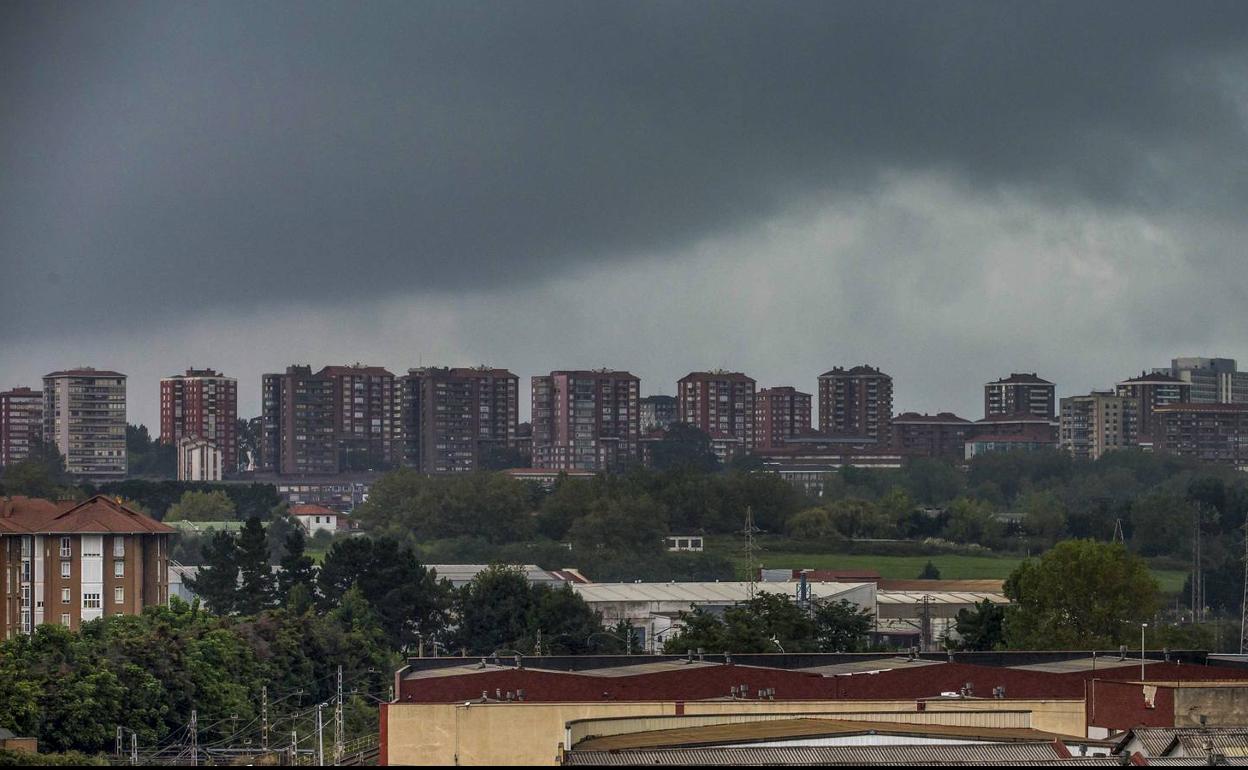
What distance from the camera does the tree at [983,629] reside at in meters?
68.9

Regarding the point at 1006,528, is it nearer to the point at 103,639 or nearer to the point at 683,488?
the point at 683,488

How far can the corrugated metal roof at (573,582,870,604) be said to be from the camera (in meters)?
89.6

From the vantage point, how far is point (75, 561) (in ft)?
277

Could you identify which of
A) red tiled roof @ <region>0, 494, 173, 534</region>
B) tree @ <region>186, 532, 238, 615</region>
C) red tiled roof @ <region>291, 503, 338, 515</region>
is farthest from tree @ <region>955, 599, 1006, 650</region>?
red tiled roof @ <region>291, 503, 338, 515</region>

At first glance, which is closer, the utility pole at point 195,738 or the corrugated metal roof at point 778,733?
the corrugated metal roof at point 778,733

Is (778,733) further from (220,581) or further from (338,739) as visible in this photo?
(220,581)

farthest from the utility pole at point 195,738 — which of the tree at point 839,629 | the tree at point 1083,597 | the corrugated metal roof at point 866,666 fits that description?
the tree at point 1083,597

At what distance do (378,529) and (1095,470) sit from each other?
66.5 meters

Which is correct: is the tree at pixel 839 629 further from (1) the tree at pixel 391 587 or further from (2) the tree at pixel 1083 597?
(1) the tree at pixel 391 587

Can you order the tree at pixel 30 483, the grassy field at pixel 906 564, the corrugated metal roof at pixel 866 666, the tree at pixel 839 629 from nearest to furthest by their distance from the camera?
the corrugated metal roof at pixel 866 666 → the tree at pixel 839 629 → the grassy field at pixel 906 564 → the tree at pixel 30 483

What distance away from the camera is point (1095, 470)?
18162cm

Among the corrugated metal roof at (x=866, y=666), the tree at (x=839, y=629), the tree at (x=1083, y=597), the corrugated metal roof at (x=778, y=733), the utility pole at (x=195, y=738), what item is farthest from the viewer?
the tree at (x=1083, y=597)

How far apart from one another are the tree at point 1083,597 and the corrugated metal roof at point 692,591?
1438 cm

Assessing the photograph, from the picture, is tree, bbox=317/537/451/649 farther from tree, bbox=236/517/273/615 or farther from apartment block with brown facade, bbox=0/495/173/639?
apartment block with brown facade, bbox=0/495/173/639
